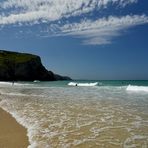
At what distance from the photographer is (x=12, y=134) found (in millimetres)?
9664

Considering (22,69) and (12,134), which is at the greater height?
(22,69)

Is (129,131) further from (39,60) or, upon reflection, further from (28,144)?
(39,60)

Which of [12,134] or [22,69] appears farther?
[22,69]

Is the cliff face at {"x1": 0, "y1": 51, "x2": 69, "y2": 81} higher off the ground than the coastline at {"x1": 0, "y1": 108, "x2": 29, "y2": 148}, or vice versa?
the cliff face at {"x1": 0, "y1": 51, "x2": 69, "y2": 81}

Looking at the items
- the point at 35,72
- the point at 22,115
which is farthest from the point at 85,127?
the point at 35,72

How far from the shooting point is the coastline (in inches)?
328

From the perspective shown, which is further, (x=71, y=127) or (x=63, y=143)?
(x=71, y=127)

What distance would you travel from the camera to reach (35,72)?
121 meters

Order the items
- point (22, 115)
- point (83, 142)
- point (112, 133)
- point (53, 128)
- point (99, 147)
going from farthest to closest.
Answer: point (22, 115) < point (53, 128) < point (112, 133) < point (83, 142) < point (99, 147)

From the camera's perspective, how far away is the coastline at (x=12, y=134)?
328 inches

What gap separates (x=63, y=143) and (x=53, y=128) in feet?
7.64

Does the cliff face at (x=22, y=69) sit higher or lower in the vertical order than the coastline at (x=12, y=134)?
higher

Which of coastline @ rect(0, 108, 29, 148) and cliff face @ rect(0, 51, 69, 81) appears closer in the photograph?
coastline @ rect(0, 108, 29, 148)

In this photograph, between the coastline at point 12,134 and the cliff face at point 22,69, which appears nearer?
the coastline at point 12,134
